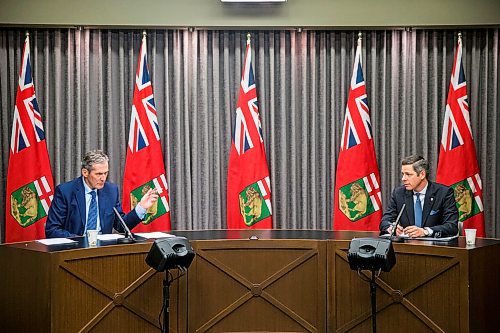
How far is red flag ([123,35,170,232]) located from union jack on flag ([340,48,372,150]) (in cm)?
185

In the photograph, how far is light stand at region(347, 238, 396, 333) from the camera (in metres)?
4.21

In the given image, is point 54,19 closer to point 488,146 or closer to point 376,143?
point 376,143

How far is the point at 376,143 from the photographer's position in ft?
22.9

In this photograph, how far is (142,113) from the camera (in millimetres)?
6633

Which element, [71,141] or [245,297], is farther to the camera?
[71,141]

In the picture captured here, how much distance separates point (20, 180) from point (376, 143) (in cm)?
357

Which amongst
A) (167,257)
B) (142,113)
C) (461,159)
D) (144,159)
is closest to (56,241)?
(167,257)

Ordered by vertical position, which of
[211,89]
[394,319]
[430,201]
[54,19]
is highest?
[54,19]

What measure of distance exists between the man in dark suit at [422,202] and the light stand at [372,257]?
79 cm

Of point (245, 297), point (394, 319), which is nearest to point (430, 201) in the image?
point (394, 319)

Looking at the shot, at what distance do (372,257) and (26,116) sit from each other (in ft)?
12.7

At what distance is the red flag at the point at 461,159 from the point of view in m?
6.60

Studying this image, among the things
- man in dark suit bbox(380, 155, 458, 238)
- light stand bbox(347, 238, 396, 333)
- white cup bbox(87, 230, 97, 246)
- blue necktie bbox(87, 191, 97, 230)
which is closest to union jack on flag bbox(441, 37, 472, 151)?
man in dark suit bbox(380, 155, 458, 238)

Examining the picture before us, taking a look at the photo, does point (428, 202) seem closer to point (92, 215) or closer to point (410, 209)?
point (410, 209)
